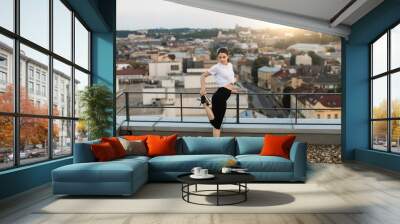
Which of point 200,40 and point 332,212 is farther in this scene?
point 200,40

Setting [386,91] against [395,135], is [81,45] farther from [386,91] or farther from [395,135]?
[395,135]

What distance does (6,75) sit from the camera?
503 cm

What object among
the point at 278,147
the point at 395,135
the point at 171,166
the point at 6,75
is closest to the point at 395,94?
the point at 395,135

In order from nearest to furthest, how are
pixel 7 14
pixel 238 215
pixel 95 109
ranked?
pixel 238 215 → pixel 7 14 → pixel 95 109

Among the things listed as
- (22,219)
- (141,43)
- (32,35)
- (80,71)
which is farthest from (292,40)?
(22,219)

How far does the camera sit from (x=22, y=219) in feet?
12.6

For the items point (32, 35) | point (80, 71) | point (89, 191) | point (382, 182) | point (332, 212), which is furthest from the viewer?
point (80, 71)

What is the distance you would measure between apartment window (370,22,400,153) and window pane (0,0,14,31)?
→ 20.7ft

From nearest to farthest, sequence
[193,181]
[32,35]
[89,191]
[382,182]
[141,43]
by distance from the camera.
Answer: [193,181]
[89,191]
[32,35]
[382,182]
[141,43]

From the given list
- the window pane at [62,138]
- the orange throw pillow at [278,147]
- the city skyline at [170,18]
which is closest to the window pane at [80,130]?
the window pane at [62,138]

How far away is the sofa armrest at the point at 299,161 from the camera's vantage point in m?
6.12

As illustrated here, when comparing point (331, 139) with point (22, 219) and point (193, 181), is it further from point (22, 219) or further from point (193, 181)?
point (22, 219)

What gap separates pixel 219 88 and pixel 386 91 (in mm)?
3199

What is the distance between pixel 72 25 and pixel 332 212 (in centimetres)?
A: 545
